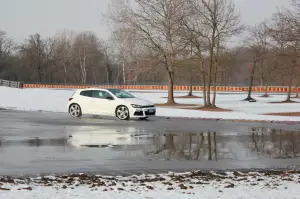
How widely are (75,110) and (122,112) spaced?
2.57 meters

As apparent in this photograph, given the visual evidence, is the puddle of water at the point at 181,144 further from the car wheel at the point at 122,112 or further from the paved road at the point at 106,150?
the car wheel at the point at 122,112

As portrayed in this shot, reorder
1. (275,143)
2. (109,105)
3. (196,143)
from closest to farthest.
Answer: (196,143) < (275,143) < (109,105)

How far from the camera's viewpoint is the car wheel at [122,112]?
2022 centimetres

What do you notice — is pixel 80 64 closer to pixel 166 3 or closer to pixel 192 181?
pixel 166 3

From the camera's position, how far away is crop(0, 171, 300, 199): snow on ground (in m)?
6.14

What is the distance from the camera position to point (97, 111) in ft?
68.5

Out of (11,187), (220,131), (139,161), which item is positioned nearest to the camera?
(11,187)

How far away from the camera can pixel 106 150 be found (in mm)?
11055

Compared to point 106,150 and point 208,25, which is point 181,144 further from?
point 208,25

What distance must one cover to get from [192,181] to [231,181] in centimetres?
63

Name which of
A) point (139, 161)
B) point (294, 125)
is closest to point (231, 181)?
point (139, 161)

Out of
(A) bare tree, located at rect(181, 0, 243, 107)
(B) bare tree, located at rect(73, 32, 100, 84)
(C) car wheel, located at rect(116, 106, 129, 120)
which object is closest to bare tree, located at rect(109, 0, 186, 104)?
(A) bare tree, located at rect(181, 0, 243, 107)

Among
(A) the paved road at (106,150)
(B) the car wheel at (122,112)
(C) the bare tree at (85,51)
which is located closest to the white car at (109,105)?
(B) the car wheel at (122,112)

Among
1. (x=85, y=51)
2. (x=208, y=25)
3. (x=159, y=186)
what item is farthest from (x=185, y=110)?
(x=85, y=51)
